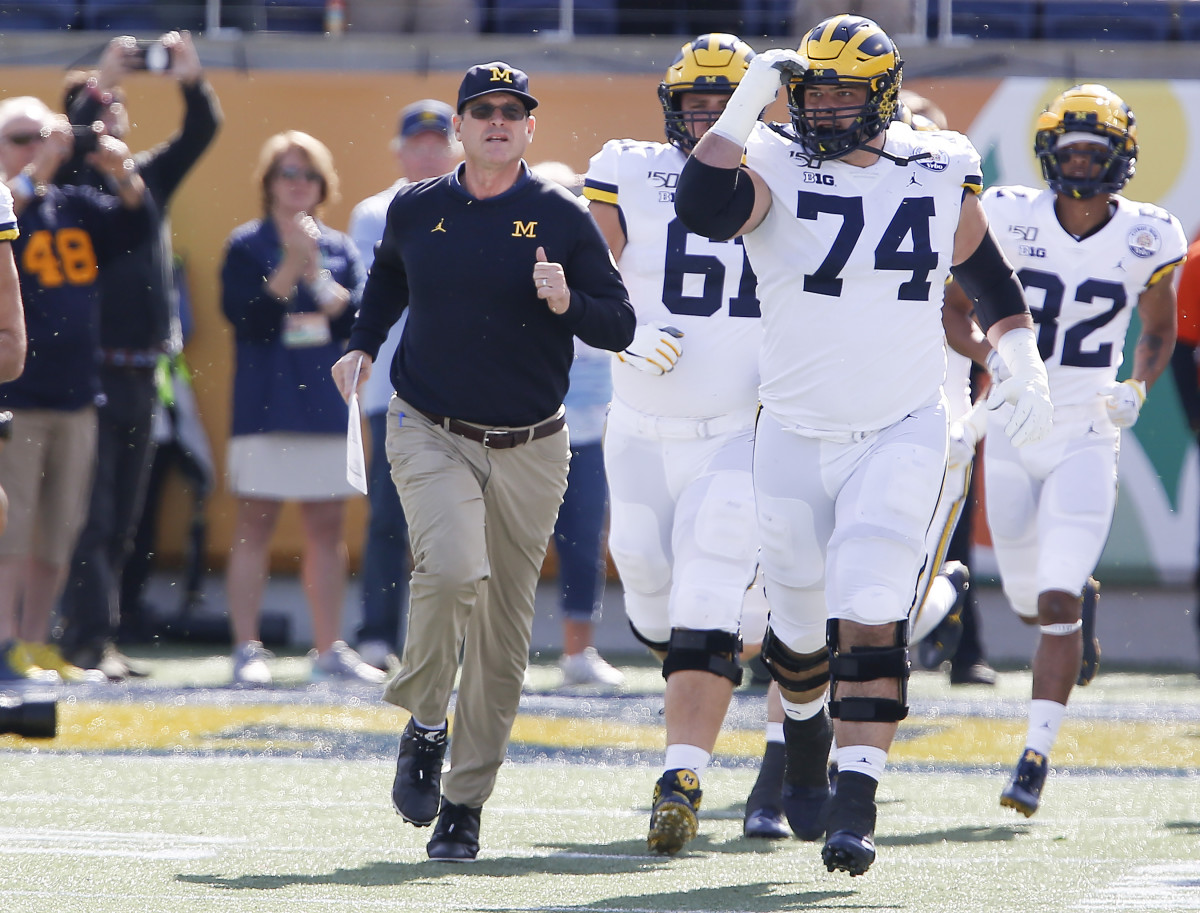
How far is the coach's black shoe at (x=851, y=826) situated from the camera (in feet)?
13.6

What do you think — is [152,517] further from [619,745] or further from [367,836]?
[367,836]

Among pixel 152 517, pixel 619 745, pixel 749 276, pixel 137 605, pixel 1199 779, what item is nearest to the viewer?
pixel 749 276

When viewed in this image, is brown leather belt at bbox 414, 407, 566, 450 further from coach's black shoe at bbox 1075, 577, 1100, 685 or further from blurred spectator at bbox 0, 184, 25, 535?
coach's black shoe at bbox 1075, 577, 1100, 685

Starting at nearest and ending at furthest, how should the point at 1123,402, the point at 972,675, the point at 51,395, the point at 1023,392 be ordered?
the point at 1023,392 → the point at 1123,402 → the point at 51,395 → the point at 972,675

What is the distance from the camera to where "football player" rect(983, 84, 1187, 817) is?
6.24 meters

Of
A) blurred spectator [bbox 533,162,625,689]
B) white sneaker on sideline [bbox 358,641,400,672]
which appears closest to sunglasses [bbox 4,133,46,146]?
blurred spectator [bbox 533,162,625,689]

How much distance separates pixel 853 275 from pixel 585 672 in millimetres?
4036

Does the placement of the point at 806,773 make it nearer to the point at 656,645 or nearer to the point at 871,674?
the point at 656,645

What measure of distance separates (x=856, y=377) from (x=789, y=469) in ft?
0.91

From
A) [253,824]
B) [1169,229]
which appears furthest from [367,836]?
[1169,229]

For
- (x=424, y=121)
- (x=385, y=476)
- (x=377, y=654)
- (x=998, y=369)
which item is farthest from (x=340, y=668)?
(x=998, y=369)

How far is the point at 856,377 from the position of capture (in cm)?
459

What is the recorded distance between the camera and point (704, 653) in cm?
511

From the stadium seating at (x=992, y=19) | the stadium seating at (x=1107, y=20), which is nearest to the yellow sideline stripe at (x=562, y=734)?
the stadium seating at (x=992, y=19)
